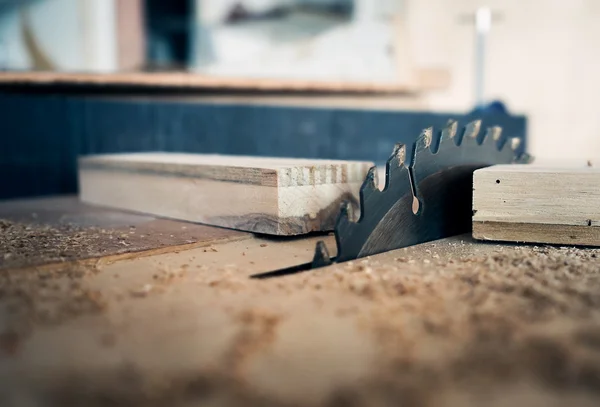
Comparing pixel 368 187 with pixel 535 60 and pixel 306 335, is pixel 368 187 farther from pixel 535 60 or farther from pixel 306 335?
pixel 535 60

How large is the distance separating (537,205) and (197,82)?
1556 millimetres

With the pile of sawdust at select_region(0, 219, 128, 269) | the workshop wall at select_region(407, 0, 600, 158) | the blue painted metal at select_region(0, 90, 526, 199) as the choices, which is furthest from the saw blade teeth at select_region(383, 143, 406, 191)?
the workshop wall at select_region(407, 0, 600, 158)

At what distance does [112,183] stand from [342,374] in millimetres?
1066

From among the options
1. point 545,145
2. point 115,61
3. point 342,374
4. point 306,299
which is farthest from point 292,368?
point 545,145

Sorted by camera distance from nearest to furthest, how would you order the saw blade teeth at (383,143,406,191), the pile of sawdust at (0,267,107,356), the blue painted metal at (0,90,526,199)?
the pile of sawdust at (0,267,107,356)
the saw blade teeth at (383,143,406,191)
the blue painted metal at (0,90,526,199)

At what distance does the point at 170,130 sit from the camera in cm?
193

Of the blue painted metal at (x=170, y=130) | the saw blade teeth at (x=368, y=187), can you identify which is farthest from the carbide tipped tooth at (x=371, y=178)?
the blue painted metal at (x=170, y=130)

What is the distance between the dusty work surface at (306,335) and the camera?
42cm

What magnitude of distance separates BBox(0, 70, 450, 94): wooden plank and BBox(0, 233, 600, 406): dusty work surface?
1.32 meters

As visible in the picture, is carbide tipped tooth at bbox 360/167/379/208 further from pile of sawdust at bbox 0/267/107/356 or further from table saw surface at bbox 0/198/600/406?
pile of sawdust at bbox 0/267/107/356

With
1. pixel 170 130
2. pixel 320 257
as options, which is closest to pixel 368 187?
pixel 320 257

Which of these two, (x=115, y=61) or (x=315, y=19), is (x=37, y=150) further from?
(x=315, y=19)

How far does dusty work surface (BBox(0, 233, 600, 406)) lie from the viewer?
16.6 inches

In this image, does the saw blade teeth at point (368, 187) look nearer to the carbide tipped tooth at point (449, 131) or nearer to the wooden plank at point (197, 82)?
the carbide tipped tooth at point (449, 131)
